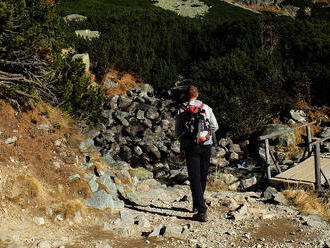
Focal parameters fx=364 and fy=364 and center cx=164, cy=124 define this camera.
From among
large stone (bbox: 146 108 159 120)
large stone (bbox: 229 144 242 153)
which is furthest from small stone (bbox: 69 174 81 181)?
large stone (bbox: 146 108 159 120)

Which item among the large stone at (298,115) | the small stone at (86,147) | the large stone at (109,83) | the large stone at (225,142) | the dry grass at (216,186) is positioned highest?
the small stone at (86,147)

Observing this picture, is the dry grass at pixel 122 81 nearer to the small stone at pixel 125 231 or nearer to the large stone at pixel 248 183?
the large stone at pixel 248 183

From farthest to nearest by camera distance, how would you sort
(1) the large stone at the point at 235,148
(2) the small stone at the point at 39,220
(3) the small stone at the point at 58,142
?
(1) the large stone at the point at 235,148, (3) the small stone at the point at 58,142, (2) the small stone at the point at 39,220

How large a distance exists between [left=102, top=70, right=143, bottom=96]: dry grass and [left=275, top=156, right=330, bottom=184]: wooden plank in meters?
11.0

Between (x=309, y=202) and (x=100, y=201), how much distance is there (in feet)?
12.7

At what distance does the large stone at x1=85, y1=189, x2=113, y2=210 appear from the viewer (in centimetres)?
587

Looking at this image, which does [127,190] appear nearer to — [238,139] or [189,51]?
[238,139]

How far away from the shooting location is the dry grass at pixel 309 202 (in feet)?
21.5

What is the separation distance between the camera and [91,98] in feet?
37.6

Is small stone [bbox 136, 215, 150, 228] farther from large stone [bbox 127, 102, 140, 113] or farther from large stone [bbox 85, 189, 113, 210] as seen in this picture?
large stone [bbox 127, 102, 140, 113]

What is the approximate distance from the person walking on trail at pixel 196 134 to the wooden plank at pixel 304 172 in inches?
135

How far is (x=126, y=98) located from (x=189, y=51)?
7.22 metres

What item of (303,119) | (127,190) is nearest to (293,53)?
(303,119)

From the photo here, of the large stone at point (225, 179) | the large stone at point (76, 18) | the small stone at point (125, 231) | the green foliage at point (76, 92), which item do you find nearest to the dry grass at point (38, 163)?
the small stone at point (125, 231)
